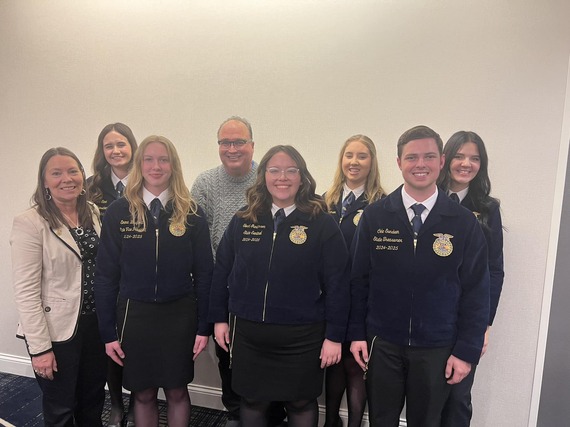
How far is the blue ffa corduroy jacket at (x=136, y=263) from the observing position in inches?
75.9

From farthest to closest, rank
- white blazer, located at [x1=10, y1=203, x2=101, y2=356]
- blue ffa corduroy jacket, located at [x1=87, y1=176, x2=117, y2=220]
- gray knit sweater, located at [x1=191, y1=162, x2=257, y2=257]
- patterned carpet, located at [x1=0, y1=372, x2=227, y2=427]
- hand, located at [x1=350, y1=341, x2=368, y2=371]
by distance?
1. patterned carpet, located at [x1=0, y1=372, x2=227, y2=427]
2. blue ffa corduroy jacket, located at [x1=87, y1=176, x2=117, y2=220]
3. gray knit sweater, located at [x1=191, y1=162, x2=257, y2=257]
4. white blazer, located at [x1=10, y1=203, x2=101, y2=356]
5. hand, located at [x1=350, y1=341, x2=368, y2=371]

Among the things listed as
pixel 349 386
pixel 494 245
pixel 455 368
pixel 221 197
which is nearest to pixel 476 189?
pixel 494 245

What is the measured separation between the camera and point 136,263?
193cm

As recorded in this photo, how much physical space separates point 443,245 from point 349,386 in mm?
1040

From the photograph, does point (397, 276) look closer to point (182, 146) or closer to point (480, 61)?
point (480, 61)

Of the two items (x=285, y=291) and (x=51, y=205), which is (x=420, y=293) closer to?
(x=285, y=291)

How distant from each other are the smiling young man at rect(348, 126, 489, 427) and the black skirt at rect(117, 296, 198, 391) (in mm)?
885

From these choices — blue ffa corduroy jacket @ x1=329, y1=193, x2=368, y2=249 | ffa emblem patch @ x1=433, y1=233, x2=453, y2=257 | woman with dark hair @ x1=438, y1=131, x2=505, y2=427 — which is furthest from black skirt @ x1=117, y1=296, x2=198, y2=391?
woman with dark hair @ x1=438, y1=131, x2=505, y2=427

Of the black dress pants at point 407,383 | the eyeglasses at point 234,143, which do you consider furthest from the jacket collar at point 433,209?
the eyeglasses at point 234,143

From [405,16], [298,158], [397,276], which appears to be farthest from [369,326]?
[405,16]

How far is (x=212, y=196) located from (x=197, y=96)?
0.66 meters

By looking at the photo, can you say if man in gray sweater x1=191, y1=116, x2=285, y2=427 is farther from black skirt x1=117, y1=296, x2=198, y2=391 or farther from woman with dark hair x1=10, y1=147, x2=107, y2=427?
woman with dark hair x1=10, y1=147, x2=107, y2=427

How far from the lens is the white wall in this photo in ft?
6.72

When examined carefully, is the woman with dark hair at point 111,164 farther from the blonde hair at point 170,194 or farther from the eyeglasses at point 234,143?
the eyeglasses at point 234,143
